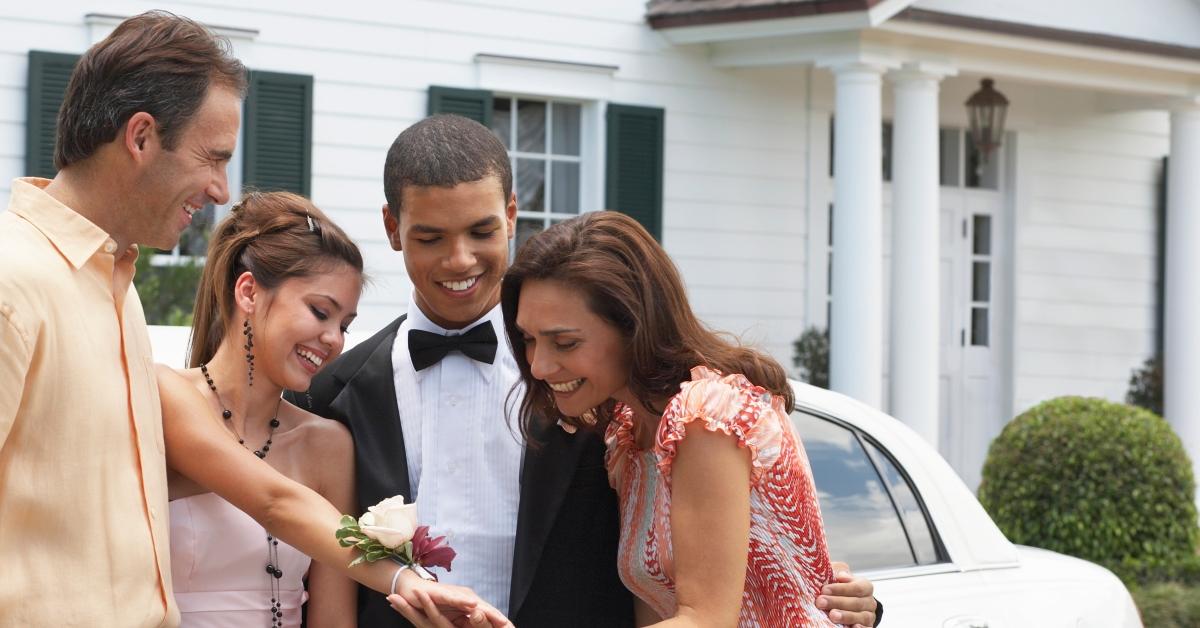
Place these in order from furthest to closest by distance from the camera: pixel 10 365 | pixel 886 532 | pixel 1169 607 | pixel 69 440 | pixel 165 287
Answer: pixel 165 287, pixel 1169 607, pixel 886 532, pixel 69 440, pixel 10 365

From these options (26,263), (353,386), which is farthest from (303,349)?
(26,263)

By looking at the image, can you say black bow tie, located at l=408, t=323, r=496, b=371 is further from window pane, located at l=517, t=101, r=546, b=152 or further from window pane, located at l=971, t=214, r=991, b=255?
window pane, located at l=971, t=214, r=991, b=255

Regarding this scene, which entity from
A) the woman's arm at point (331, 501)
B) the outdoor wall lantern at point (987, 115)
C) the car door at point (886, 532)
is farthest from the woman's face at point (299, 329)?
the outdoor wall lantern at point (987, 115)

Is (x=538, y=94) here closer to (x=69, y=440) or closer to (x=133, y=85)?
(x=133, y=85)

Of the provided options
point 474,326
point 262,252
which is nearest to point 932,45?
point 474,326

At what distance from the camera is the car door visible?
3.98 m

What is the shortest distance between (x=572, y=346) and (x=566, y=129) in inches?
351

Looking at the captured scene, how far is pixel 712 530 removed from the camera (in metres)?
2.56

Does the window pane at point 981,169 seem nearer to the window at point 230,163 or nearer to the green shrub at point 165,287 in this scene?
the window at point 230,163

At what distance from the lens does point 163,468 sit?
8.19 feet

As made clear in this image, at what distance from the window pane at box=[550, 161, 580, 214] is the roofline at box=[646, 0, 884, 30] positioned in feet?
4.07

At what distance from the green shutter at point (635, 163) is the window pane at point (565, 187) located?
0.33 meters

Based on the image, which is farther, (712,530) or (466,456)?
(466,456)

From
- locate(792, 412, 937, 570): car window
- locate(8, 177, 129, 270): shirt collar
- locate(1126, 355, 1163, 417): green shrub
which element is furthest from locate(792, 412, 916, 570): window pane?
locate(1126, 355, 1163, 417): green shrub
